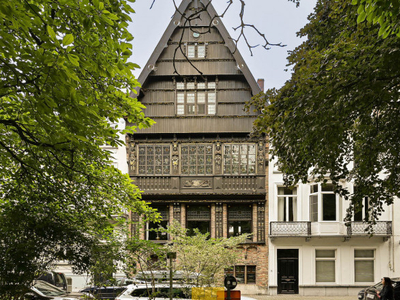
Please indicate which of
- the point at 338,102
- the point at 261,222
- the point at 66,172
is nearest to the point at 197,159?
the point at 261,222

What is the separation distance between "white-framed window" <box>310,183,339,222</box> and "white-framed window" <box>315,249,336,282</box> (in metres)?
2.13

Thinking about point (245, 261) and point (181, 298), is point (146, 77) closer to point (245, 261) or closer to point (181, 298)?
point (245, 261)

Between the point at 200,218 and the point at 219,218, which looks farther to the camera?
the point at 200,218

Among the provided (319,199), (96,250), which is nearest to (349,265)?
(319,199)

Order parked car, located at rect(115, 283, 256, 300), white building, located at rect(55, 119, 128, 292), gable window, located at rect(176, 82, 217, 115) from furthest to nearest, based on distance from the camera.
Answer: gable window, located at rect(176, 82, 217, 115) < white building, located at rect(55, 119, 128, 292) < parked car, located at rect(115, 283, 256, 300)

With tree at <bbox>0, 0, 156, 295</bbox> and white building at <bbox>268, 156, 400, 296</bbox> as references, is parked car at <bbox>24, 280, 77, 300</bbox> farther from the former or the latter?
white building at <bbox>268, 156, 400, 296</bbox>

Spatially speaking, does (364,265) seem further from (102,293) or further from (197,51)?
(102,293)

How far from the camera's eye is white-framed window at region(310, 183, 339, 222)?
3166 centimetres

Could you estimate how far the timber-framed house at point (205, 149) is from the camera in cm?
3234

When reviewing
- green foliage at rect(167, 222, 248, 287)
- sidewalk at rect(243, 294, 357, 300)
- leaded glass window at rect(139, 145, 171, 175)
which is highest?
leaded glass window at rect(139, 145, 171, 175)

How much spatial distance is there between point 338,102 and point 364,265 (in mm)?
23445

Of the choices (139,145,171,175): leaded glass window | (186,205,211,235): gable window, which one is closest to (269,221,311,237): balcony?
(186,205,211,235): gable window

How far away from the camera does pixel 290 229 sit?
31.7 metres

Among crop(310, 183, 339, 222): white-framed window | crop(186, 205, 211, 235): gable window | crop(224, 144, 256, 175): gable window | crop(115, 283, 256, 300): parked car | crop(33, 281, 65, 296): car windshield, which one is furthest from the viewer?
crop(186, 205, 211, 235): gable window
